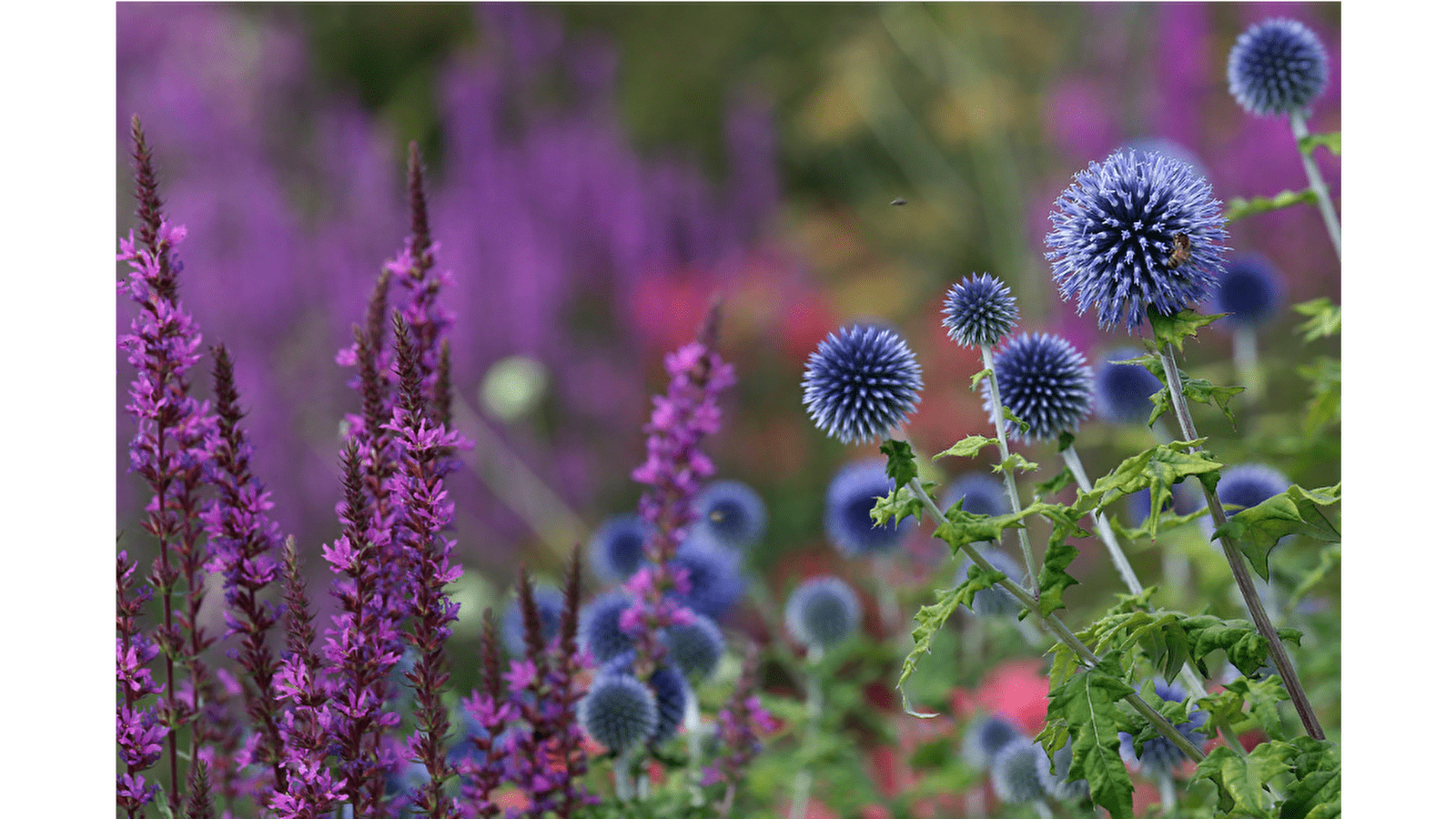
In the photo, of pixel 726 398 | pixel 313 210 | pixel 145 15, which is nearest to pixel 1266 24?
pixel 726 398

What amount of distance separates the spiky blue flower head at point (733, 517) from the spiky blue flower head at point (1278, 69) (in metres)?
1.49

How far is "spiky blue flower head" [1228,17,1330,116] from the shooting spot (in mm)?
2395

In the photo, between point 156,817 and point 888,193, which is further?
point 888,193

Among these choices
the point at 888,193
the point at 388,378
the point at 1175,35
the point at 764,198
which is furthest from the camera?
the point at 888,193

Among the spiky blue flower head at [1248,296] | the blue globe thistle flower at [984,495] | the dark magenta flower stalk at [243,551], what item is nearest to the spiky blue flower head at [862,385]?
the dark magenta flower stalk at [243,551]

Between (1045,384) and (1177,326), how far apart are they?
1.27 feet

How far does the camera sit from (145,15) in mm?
5754

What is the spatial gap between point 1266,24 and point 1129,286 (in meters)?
1.30

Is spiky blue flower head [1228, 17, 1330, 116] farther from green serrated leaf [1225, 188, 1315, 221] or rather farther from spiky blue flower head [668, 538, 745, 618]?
spiky blue flower head [668, 538, 745, 618]

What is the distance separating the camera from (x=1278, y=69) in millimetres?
2404

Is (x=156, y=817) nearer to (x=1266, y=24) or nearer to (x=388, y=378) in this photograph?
(x=388, y=378)

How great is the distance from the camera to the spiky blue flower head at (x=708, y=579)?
2.58 meters

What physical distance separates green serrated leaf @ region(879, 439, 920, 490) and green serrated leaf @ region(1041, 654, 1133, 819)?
0.33 meters

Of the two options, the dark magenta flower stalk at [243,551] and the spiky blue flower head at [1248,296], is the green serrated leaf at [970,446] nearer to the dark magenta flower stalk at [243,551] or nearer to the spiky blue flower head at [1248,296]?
the dark magenta flower stalk at [243,551]
